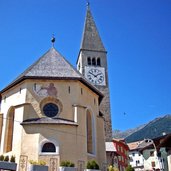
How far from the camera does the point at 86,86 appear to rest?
22.3 meters

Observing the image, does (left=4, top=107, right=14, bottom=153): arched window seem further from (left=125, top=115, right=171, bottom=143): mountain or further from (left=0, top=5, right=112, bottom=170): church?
(left=125, top=115, right=171, bottom=143): mountain

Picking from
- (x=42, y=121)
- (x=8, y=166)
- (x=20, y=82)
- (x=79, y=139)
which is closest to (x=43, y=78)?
(x=20, y=82)

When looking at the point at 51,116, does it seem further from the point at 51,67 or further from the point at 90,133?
the point at 51,67

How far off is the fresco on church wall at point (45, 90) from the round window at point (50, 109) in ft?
2.40

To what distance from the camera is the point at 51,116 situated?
800 inches

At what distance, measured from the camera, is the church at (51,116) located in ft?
61.6

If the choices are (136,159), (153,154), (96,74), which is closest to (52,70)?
(153,154)

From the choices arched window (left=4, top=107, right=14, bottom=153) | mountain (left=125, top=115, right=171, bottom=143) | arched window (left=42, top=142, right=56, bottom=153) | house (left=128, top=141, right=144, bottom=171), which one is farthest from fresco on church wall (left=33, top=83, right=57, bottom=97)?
mountain (left=125, top=115, right=171, bottom=143)

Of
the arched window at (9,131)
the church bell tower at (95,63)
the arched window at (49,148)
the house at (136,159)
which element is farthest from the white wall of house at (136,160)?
the arched window at (49,148)

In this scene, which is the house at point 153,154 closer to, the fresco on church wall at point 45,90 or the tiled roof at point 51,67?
the tiled roof at point 51,67

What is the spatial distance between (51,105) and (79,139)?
3217 millimetres

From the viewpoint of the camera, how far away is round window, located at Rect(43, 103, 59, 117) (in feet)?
66.8

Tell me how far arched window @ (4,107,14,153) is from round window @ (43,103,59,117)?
2.87 meters

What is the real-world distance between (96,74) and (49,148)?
82.7 ft
